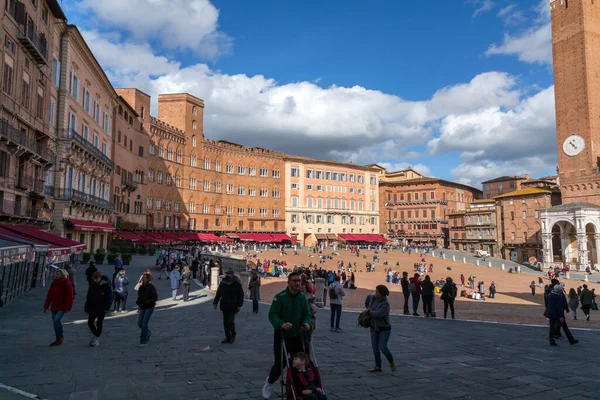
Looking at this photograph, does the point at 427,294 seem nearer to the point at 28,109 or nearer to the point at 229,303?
the point at 229,303

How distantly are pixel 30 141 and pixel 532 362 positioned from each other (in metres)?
27.2

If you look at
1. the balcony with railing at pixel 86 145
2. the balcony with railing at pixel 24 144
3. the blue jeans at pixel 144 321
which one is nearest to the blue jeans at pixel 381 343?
the blue jeans at pixel 144 321

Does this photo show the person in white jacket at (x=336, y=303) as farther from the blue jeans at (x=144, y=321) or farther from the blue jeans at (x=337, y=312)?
the blue jeans at (x=144, y=321)

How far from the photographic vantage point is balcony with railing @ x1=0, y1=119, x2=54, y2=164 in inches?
864

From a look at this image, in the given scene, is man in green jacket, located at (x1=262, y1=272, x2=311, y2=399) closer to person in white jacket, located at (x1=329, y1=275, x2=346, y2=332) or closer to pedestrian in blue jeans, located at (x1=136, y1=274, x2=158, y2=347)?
pedestrian in blue jeans, located at (x1=136, y1=274, x2=158, y2=347)

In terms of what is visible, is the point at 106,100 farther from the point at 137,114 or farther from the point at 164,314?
the point at 164,314

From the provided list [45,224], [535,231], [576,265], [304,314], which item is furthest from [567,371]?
[535,231]

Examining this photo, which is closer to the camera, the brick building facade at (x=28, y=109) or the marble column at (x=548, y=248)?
the brick building facade at (x=28, y=109)

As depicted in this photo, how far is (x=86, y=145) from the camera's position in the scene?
1361 inches

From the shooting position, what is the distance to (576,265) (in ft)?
167

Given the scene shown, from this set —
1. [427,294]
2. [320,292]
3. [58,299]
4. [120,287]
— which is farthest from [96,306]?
[427,294]

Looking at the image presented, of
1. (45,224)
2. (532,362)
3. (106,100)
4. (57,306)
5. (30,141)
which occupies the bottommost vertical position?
(532,362)

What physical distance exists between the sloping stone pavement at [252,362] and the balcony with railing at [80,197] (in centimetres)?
2082

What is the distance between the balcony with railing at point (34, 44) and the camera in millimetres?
23375
